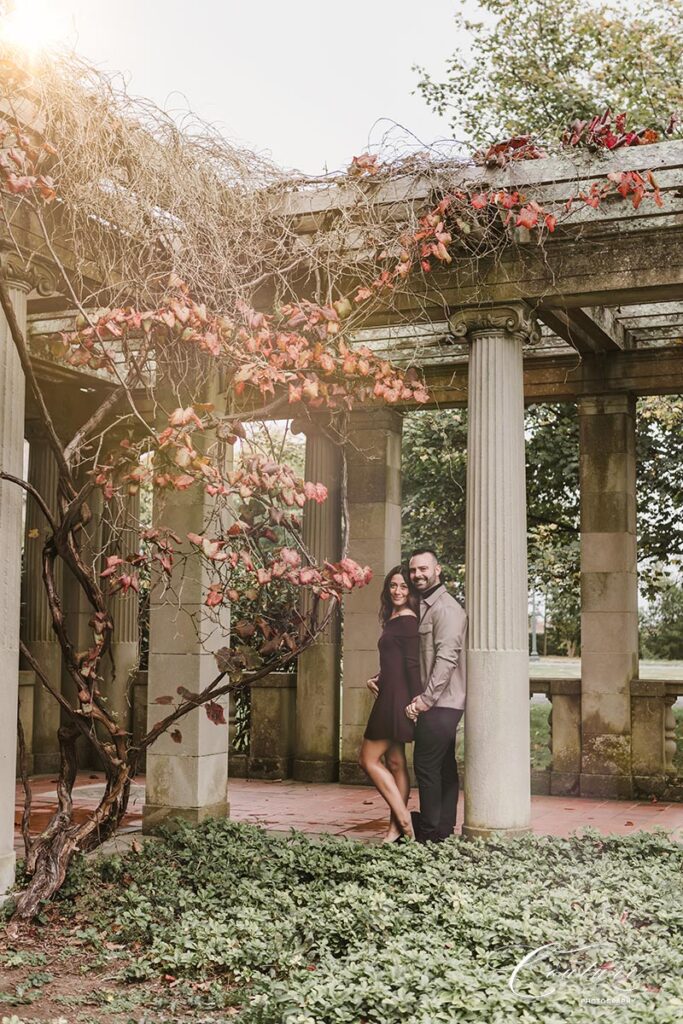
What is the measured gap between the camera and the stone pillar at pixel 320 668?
43.4 ft

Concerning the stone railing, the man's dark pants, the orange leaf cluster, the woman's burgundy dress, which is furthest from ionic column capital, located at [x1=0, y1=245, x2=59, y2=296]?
the stone railing

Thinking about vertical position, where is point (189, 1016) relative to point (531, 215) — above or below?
below

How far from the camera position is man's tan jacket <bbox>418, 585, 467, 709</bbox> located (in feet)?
28.3

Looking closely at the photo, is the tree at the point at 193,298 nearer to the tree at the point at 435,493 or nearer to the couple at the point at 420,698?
the couple at the point at 420,698

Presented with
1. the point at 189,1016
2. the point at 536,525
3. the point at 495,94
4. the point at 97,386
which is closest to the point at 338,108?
the point at 495,94

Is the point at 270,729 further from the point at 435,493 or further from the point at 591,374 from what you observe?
the point at 435,493

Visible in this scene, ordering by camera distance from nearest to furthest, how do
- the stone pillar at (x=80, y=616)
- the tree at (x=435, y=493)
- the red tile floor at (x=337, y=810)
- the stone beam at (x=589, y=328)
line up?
1. the stone beam at (x=589, y=328)
2. the red tile floor at (x=337, y=810)
3. the stone pillar at (x=80, y=616)
4. the tree at (x=435, y=493)

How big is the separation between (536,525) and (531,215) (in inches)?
411

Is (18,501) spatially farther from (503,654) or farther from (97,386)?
(97,386)

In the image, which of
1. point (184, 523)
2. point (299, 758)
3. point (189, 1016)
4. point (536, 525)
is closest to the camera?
point (189, 1016)

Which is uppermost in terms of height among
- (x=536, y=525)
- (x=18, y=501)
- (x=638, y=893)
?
(x=536, y=525)

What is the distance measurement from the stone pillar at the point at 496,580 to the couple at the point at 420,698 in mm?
280

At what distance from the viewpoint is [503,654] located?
27.2 ft

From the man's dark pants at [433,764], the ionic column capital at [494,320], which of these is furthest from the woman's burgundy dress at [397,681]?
the ionic column capital at [494,320]
